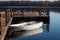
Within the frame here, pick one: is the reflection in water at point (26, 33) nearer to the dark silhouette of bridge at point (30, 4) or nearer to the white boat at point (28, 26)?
the white boat at point (28, 26)

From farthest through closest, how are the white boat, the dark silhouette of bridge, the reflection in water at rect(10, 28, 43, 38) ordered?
the dark silhouette of bridge
the white boat
the reflection in water at rect(10, 28, 43, 38)

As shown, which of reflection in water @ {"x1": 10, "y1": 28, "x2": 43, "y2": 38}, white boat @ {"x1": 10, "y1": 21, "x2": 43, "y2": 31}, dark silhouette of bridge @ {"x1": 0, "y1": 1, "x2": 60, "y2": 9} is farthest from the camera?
dark silhouette of bridge @ {"x1": 0, "y1": 1, "x2": 60, "y2": 9}

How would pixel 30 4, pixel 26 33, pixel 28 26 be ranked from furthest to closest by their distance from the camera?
pixel 30 4 < pixel 28 26 < pixel 26 33

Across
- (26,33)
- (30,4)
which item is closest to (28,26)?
(26,33)

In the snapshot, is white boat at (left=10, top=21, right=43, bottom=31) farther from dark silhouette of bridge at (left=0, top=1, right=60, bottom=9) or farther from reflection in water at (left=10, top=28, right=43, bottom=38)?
dark silhouette of bridge at (left=0, top=1, right=60, bottom=9)

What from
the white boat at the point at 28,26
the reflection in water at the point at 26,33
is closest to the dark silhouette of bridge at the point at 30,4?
the white boat at the point at 28,26

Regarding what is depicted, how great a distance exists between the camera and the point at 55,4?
5356 centimetres

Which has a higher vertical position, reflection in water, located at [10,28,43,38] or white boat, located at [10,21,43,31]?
white boat, located at [10,21,43,31]

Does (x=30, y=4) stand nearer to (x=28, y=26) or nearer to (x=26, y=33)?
(x=28, y=26)

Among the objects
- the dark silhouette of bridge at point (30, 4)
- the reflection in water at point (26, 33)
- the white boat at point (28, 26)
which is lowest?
the reflection in water at point (26, 33)

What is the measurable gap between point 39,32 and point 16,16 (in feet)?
13.5

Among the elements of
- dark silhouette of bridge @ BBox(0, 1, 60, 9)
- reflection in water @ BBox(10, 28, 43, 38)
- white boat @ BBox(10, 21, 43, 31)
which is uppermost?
dark silhouette of bridge @ BBox(0, 1, 60, 9)

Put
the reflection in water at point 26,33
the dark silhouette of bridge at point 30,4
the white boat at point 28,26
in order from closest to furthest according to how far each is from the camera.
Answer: the reflection in water at point 26,33
the white boat at point 28,26
the dark silhouette of bridge at point 30,4

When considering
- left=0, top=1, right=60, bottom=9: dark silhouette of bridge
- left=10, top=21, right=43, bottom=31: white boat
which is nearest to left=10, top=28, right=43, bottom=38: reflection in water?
left=10, top=21, right=43, bottom=31: white boat
